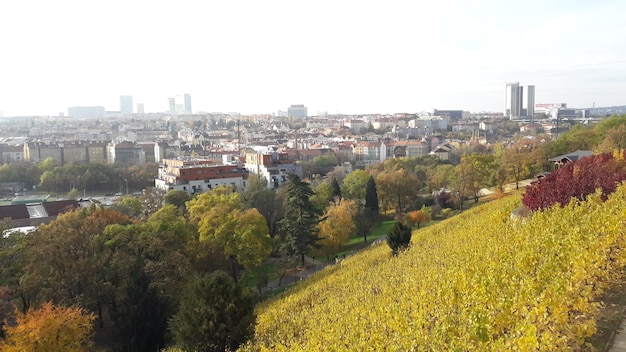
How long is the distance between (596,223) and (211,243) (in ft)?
46.7

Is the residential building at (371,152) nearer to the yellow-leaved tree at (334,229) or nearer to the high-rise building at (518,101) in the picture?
the yellow-leaved tree at (334,229)

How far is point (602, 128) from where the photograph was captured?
33844 mm

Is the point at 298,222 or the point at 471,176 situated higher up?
the point at 471,176

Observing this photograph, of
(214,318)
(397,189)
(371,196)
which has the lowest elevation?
(371,196)

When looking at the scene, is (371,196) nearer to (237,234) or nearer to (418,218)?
(418,218)

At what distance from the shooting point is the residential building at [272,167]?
137 ft

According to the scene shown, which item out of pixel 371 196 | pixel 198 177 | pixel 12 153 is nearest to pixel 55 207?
pixel 198 177

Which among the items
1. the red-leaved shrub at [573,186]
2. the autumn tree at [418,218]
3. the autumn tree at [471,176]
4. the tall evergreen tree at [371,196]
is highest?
the red-leaved shrub at [573,186]

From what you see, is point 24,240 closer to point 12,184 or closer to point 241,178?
point 241,178

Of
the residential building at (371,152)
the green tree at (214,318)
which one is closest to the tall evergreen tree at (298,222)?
the green tree at (214,318)

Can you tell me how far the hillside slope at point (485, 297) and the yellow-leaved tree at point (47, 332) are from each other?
4538 mm

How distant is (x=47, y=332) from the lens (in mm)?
11789

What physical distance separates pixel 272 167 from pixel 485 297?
116 ft

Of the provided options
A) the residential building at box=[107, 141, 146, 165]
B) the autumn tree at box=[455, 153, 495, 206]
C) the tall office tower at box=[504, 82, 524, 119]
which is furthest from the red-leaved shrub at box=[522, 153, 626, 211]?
the tall office tower at box=[504, 82, 524, 119]
